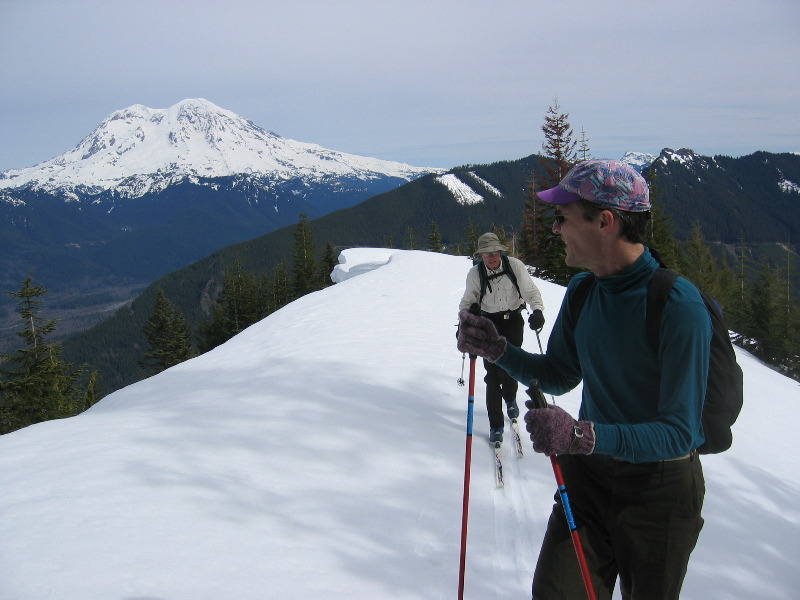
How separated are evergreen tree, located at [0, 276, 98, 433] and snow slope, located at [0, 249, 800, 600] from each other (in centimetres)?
2117

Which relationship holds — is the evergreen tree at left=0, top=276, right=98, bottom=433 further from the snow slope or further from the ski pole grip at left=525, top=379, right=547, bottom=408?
the ski pole grip at left=525, top=379, right=547, bottom=408

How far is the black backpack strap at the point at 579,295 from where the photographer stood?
8.11ft

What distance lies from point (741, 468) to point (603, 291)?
5.67 meters

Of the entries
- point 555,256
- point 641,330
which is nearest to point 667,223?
point 555,256

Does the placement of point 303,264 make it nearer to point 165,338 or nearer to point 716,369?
point 165,338

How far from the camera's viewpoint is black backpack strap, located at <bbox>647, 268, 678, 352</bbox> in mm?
1935

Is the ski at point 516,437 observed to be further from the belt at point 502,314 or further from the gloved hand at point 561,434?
the gloved hand at point 561,434

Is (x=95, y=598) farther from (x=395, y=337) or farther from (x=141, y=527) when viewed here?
(x=395, y=337)

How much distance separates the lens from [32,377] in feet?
78.8

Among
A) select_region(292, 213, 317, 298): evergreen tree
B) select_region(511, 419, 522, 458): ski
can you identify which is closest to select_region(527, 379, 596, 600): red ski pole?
select_region(511, 419, 522, 458): ski

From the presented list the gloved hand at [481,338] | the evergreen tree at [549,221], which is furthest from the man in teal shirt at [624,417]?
the evergreen tree at [549,221]

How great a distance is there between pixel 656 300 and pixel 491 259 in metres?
4.12

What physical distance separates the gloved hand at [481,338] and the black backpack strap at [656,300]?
36.8 inches

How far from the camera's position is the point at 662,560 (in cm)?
210
